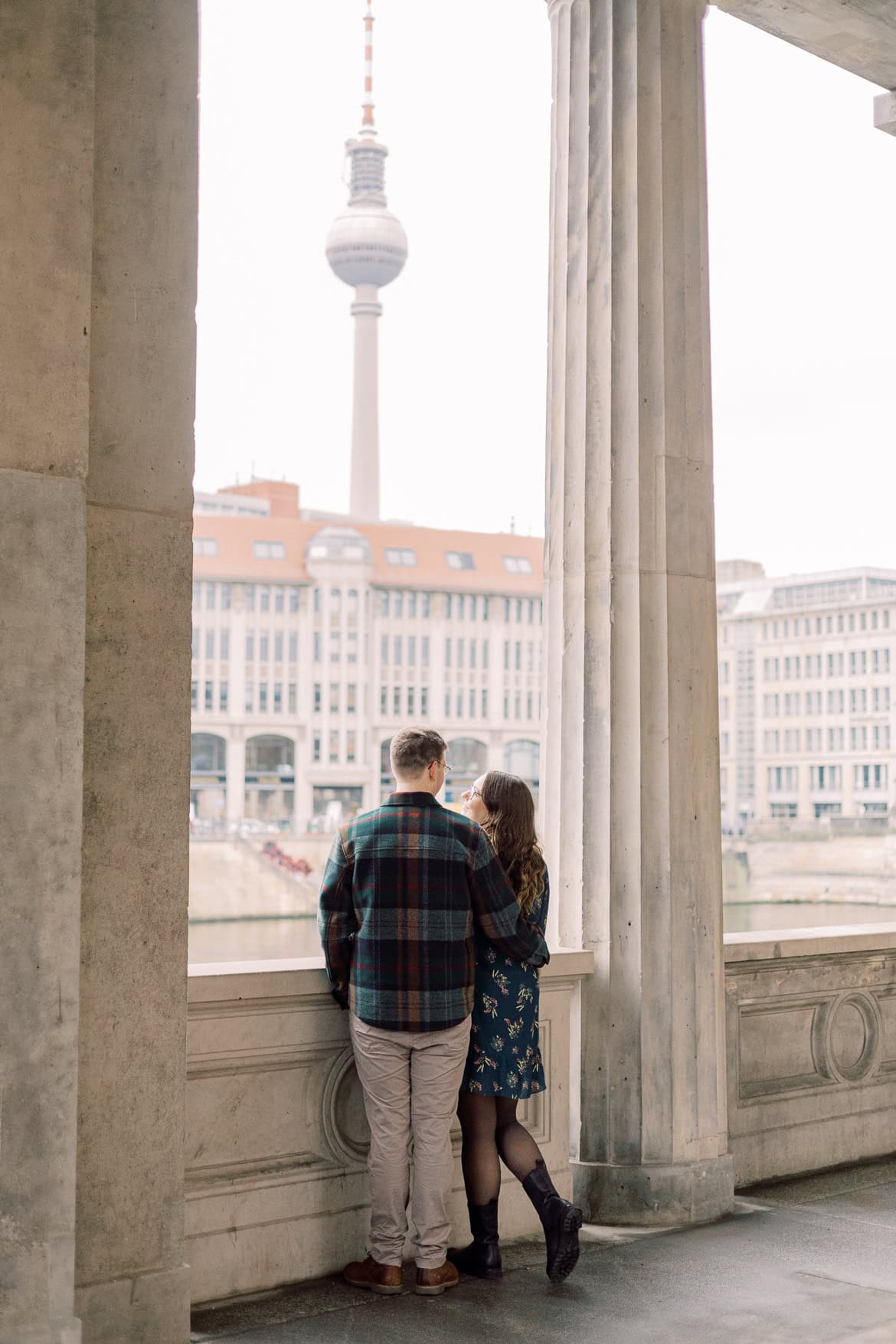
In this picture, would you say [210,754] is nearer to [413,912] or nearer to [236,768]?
[236,768]

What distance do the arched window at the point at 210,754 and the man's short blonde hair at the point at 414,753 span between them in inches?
2955

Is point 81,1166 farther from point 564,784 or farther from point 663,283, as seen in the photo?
point 663,283

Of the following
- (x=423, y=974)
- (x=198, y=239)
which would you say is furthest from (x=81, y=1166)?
(x=198, y=239)

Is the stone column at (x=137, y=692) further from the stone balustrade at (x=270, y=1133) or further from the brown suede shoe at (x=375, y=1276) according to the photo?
the brown suede shoe at (x=375, y=1276)

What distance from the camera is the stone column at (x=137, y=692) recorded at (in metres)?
3.06

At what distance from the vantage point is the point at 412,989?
3557mm

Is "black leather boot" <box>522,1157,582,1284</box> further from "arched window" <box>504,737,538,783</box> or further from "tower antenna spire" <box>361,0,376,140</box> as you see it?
"tower antenna spire" <box>361,0,376,140</box>

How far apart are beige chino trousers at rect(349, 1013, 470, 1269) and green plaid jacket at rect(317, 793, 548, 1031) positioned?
0.22 feet

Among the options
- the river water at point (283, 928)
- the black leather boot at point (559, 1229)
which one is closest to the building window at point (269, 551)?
the river water at point (283, 928)

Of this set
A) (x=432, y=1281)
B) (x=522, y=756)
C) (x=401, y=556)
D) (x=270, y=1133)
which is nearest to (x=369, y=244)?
(x=401, y=556)

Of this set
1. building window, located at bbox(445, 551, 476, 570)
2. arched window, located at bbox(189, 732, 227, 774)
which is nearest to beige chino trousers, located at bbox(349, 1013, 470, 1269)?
building window, located at bbox(445, 551, 476, 570)

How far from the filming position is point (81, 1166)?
3.02 metres

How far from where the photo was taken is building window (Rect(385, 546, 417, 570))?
74562 millimetres

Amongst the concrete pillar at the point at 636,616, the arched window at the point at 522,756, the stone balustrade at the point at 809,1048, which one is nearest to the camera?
the concrete pillar at the point at 636,616
